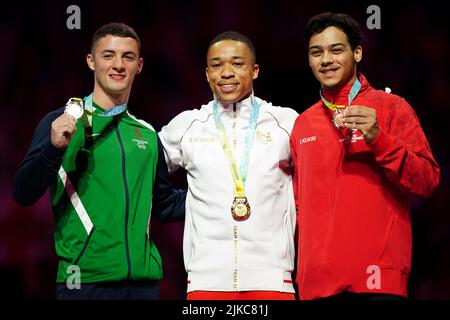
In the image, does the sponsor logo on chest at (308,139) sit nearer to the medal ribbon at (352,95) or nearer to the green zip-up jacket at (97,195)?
the medal ribbon at (352,95)

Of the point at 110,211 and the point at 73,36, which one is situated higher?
the point at 73,36

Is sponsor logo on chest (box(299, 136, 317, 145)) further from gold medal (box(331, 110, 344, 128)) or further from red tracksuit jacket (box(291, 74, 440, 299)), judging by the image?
gold medal (box(331, 110, 344, 128))

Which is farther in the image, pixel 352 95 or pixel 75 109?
pixel 75 109

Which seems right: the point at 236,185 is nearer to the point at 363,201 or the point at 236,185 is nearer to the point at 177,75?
the point at 363,201

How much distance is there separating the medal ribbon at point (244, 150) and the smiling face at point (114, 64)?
1.57 ft

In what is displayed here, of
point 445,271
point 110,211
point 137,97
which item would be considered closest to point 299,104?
point 137,97

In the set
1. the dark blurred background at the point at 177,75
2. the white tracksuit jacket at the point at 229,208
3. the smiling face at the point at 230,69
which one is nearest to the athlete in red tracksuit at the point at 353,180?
the white tracksuit jacket at the point at 229,208

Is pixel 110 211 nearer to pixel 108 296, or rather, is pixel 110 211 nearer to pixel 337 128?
pixel 108 296

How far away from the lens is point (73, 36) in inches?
235

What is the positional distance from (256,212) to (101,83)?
105 cm

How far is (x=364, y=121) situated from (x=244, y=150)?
795 millimetres

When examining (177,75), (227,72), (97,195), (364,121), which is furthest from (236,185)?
(177,75)

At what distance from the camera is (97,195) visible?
3934 millimetres

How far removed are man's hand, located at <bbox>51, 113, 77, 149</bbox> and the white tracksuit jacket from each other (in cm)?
66
